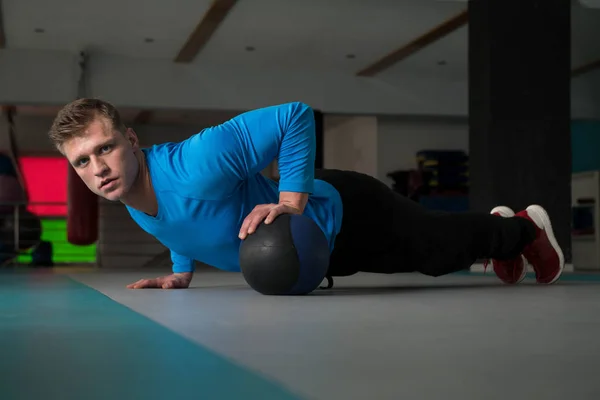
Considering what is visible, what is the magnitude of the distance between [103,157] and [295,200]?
1.80ft

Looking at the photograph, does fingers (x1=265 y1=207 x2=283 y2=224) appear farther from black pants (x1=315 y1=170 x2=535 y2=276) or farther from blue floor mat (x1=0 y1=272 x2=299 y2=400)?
blue floor mat (x1=0 y1=272 x2=299 y2=400)

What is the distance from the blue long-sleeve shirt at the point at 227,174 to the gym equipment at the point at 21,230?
6.18 m

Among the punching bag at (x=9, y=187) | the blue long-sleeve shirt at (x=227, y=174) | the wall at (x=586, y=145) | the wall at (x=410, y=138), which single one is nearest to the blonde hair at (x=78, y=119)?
the blue long-sleeve shirt at (x=227, y=174)

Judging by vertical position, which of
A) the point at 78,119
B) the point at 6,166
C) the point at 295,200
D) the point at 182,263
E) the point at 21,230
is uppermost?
the point at 6,166

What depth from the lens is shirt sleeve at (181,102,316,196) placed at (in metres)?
2.16

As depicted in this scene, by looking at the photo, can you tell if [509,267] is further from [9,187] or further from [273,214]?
[9,187]

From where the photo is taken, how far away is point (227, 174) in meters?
2.18

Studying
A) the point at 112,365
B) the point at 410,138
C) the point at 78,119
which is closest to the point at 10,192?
the point at 410,138

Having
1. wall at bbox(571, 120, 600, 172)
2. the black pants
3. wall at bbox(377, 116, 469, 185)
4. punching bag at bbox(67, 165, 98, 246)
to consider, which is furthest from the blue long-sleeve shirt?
wall at bbox(571, 120, 600, 172)

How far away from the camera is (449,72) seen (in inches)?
367

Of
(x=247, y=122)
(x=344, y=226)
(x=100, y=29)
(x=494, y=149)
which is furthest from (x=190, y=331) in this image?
(x=100, y=29)

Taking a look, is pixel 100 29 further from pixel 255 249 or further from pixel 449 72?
pixel 255 249

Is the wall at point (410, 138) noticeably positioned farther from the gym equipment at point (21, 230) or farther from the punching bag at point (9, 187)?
the punching bag at point (9, 187)

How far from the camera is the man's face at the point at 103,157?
207 centimetres
